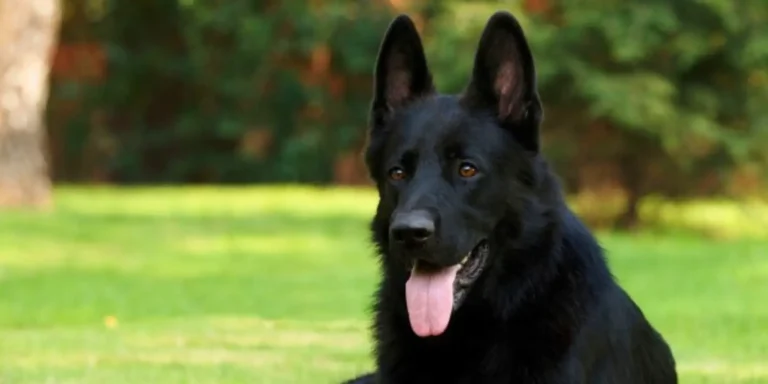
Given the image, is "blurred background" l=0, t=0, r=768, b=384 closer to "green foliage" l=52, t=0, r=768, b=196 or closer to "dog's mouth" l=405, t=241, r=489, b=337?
"green foliage" l=52, t=0, r=768, b=196

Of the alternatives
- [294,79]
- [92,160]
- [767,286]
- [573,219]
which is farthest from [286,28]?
[573,219]

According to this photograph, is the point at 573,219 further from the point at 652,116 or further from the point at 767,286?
the point at 652,116

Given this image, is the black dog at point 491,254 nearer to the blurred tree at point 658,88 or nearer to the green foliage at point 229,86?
the blurred tree at point 658,88

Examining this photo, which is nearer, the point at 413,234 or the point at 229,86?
the point at 413,234

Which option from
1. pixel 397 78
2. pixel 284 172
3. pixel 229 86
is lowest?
pixel 284 172

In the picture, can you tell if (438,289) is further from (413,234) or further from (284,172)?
(284,172)

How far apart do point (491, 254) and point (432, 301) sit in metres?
0.29

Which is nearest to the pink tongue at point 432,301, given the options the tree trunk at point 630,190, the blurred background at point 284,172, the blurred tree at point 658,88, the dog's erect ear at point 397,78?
the dog's erect ear at point 397,78

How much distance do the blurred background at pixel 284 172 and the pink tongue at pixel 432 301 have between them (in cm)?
187

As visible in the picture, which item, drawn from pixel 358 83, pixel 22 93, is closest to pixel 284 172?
pixel 358 83

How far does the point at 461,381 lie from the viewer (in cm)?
476

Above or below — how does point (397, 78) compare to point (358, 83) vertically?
above

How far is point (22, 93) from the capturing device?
19266 millimetres

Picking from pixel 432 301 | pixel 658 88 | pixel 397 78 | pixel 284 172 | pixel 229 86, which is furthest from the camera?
pixel 229 86
